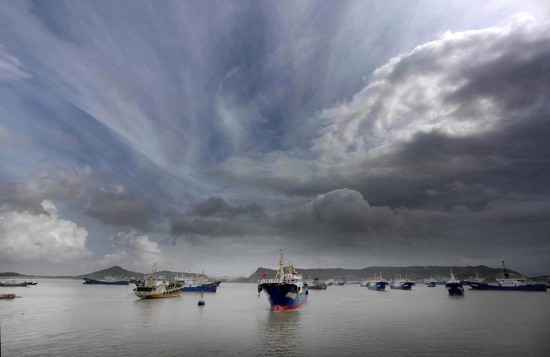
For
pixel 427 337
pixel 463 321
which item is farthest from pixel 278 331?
pixel 463 321

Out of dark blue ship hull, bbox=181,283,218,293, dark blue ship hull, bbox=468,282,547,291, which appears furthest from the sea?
dark blue ship hull, bbox=468,282,547,291

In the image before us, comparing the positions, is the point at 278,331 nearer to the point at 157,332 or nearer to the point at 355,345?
the point at 355,345

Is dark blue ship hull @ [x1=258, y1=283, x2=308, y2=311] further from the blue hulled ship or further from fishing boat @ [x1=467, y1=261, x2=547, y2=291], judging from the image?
fishing boat @ [x1=467, y1=261, x2=547, y2=291]

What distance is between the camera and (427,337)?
37.0 metres

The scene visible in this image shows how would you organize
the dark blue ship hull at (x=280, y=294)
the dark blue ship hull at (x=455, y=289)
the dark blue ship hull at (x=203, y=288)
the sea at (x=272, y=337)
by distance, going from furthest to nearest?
the dark blue ship hull at (x=203, y=288)
the dark blue ship hull at (x=455, y=289)
the dark blue ship hull at (x=280, y=294)
the sea at (x=272, y=337)

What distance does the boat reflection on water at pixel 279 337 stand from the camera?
30275mm

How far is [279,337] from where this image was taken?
123 ft

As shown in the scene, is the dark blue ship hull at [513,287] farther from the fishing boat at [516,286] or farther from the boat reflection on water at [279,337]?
the boat reflection on water at [279,337]

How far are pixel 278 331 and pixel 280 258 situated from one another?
38.4 meters

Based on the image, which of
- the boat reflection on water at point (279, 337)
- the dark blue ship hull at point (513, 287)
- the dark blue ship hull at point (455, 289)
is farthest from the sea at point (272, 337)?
the dark blue ship hull at point (513, 287)

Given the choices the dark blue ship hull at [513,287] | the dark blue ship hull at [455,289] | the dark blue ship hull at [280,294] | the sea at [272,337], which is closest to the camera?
the sea at [272,337]

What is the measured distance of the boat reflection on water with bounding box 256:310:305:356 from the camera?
3027 cm

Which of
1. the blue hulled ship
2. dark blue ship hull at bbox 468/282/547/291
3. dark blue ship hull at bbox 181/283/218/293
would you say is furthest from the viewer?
dark blue ship hull at bbox 468/282/547/291

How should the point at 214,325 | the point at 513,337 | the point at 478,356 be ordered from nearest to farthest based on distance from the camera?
the point at 478,356 < the point at 513,337 < the point at 214,325
